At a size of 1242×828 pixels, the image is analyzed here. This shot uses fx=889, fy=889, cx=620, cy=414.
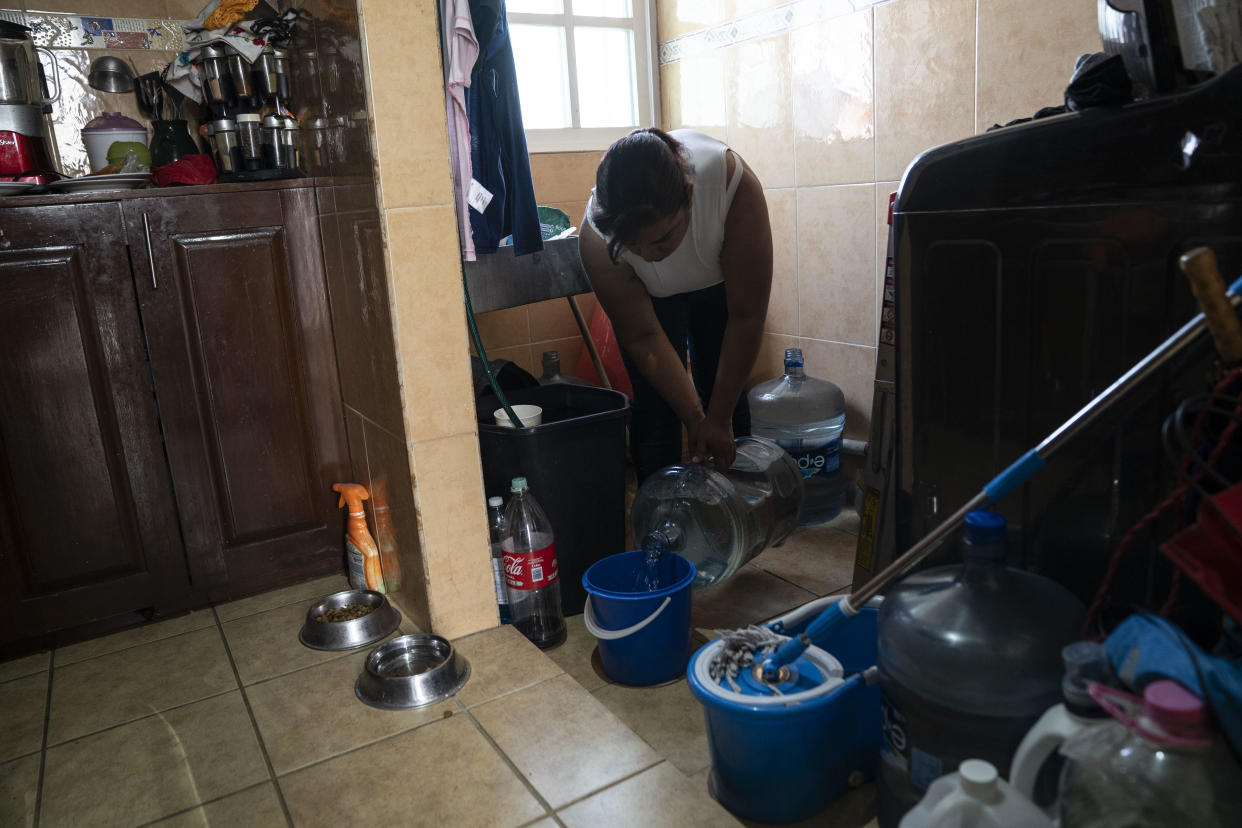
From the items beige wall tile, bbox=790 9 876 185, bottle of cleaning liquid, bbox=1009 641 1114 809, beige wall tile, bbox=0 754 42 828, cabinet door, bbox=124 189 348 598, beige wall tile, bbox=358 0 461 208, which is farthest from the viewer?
beige wall tile, bbox=790 9 876 185

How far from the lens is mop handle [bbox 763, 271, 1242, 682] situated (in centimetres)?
96

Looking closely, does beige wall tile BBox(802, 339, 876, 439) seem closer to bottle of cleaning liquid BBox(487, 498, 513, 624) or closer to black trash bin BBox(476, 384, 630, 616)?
black trash bin BBox(476, 384, 630, 616)

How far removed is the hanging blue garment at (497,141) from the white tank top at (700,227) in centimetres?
17

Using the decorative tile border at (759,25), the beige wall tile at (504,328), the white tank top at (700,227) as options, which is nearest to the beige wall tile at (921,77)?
the decorative tile border at (759,25)

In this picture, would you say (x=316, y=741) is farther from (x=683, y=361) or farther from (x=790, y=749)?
(x=683, y=361)

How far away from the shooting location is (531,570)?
184 cm

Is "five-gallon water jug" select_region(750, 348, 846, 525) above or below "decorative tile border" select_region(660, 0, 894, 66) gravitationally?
below

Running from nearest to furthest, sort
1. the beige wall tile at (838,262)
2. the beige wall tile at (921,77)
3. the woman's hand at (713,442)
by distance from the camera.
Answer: the woman's hand at (713,442) → the beige wall tile at (921,77) → the beige wall tile at (838,262)

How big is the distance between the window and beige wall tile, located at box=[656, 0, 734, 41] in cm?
5

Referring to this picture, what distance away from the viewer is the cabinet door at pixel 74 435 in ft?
5.92

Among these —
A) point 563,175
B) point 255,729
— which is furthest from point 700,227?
point 255,729

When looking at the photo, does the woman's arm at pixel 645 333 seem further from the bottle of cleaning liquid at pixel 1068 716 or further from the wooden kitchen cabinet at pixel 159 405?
the bottle of cleaning liquid at pixel 1068 716

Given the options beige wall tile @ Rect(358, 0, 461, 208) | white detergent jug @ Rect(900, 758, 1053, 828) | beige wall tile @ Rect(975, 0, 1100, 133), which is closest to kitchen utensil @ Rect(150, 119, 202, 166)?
beige wall tile @ Rect(358, 0, 461, 208)

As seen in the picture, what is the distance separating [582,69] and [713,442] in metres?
1.82
